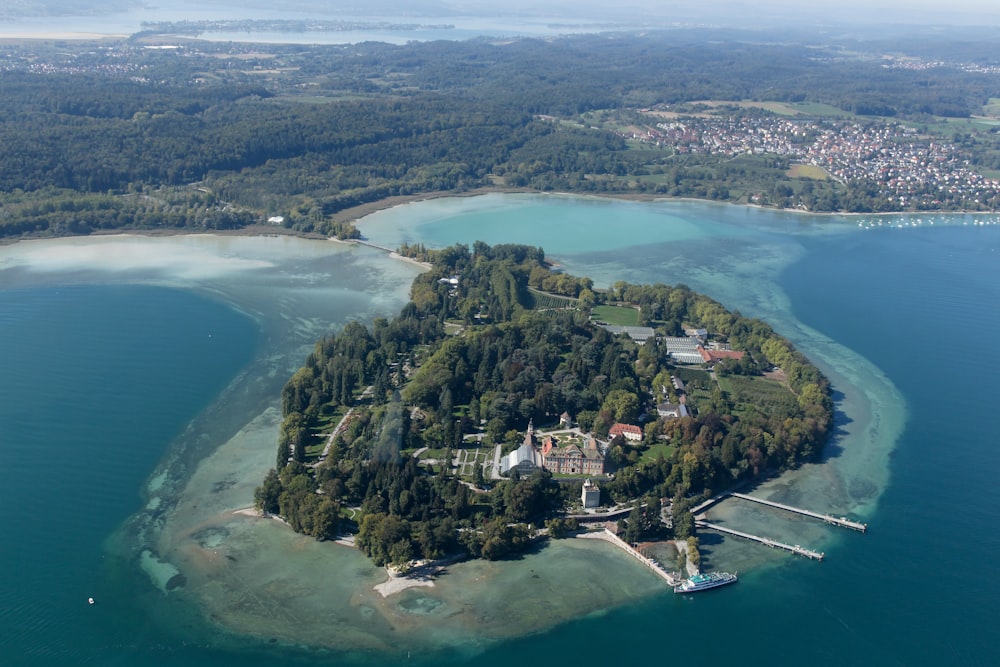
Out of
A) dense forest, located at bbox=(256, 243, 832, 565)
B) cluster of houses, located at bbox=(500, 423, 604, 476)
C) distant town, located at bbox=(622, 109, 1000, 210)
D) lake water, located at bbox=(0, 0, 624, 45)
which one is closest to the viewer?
dense forest, located at bbox=(256, 243, 832, 565)

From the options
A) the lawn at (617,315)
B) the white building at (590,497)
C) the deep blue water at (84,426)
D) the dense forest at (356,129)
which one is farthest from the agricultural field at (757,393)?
the dense forest at (356,129)

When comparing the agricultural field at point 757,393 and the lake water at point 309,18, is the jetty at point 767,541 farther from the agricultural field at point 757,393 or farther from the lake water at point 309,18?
the lake water at point 309,18

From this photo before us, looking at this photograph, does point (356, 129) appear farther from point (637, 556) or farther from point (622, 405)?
point (637, 556)

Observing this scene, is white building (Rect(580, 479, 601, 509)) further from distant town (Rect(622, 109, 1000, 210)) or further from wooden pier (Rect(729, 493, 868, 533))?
distant town (Rect(622, 109, 1000, 210))

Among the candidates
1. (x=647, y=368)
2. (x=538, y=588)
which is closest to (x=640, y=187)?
(x=647, y=368)

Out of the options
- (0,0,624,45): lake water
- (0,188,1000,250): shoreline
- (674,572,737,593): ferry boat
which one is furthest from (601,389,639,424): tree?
(0,0,624,45): lake water
